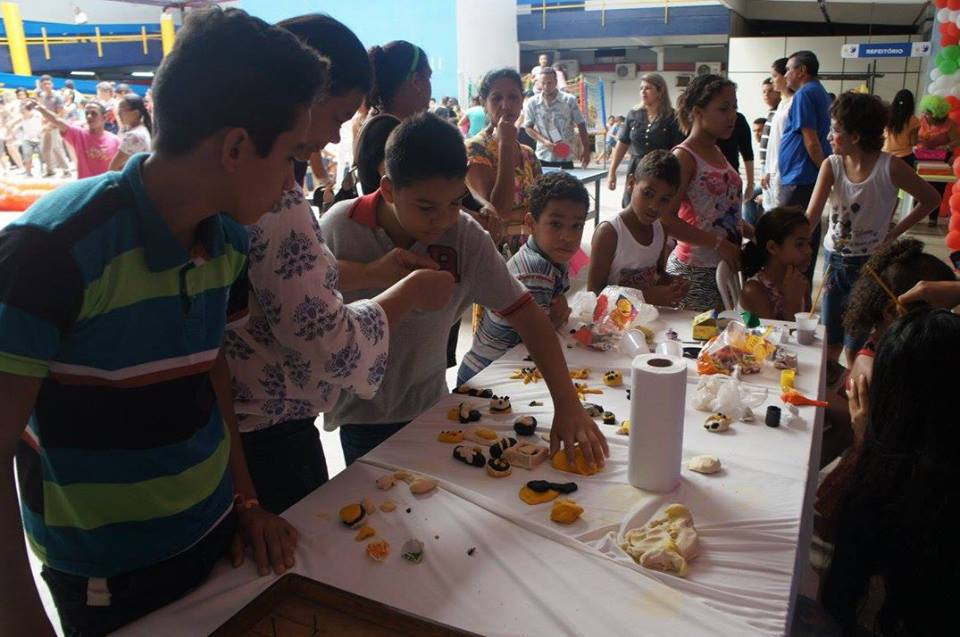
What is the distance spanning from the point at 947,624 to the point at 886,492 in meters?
0.20

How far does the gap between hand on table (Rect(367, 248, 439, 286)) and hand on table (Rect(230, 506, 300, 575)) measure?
0.54 m

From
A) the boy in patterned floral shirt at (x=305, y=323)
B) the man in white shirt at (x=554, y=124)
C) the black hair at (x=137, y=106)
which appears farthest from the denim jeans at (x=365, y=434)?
the man in white shirt at (x=554, y=124)

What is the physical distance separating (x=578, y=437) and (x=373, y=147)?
51.2 inches

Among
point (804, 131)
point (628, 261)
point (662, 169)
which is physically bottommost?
point (628, 261)

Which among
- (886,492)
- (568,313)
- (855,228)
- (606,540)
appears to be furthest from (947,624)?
(855,228)

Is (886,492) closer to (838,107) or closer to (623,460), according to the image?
(623,460)

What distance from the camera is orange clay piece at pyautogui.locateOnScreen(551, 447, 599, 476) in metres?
1.19

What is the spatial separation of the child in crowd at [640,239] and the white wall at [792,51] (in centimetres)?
950

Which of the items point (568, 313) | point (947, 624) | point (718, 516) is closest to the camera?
point (947, 624)

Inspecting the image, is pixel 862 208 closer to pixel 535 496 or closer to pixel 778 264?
pixel 778 264

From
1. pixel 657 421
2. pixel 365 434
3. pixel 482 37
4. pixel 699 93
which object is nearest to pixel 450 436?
pixel 365 434

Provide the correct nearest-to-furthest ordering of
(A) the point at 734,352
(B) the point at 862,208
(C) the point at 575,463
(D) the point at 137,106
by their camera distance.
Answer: (C) the point at 575,463, (A) the point at 734,352, (B) the point at 862,208, (D) the point at 137,106

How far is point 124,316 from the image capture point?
76cm

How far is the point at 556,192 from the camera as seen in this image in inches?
83.0
